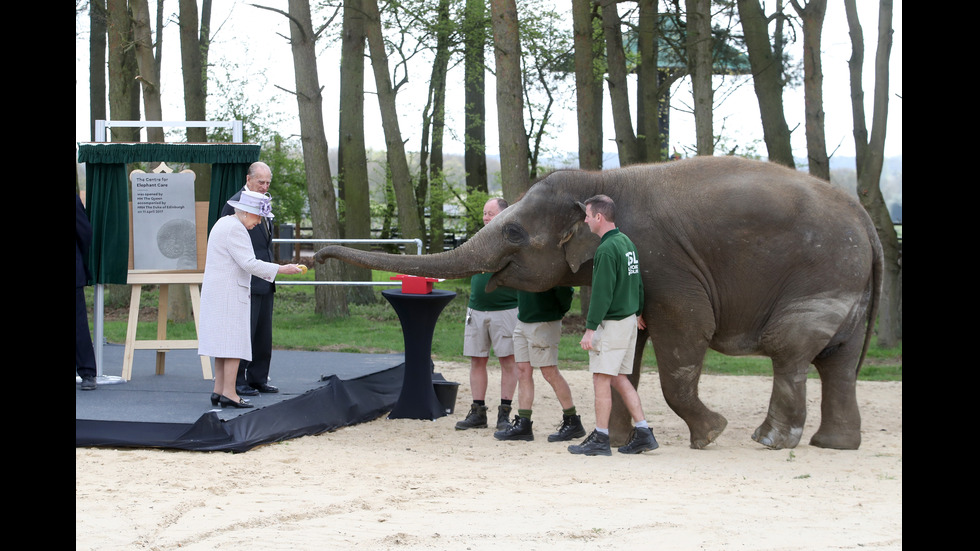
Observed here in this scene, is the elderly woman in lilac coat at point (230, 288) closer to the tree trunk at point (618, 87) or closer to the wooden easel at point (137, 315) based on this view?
the wooden easel at point (137, 315)

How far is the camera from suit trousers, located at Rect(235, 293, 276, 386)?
342 inches

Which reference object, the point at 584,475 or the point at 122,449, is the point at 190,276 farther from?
the point at 584,475

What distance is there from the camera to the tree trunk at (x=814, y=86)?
13.4m

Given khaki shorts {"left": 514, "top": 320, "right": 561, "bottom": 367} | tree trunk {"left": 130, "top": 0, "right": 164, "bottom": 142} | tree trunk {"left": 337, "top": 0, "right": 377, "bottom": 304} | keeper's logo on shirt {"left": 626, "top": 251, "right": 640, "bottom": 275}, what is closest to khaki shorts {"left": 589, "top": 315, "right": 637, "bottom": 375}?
keeper's logo on shirt {"left": 626, "top": 251, "right": 640, "bottom": 275}

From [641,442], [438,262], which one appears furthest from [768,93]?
[641,442]

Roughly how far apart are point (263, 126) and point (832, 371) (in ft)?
77.1

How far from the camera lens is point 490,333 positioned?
863cm

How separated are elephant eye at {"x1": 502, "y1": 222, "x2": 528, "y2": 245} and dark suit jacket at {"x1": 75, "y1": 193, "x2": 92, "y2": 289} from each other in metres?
3.86

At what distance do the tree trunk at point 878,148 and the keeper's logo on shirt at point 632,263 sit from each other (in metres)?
6.97

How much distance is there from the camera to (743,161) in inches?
325

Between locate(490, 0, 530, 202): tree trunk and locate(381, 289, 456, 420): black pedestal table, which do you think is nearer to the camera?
locate(381, 289, 456, 420): black pedestal table

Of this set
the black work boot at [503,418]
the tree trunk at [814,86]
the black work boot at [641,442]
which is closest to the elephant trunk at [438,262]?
the black work boot at [503,418]

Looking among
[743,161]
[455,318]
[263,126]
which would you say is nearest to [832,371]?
[743,161]

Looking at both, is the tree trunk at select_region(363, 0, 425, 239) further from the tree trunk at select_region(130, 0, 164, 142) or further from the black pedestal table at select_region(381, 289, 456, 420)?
the black pedestal table at select_region(381, 289, 456, 420)
